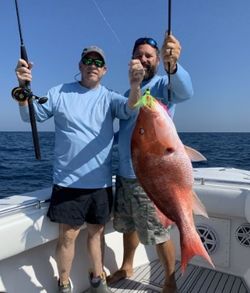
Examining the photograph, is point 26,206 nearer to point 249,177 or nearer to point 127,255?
point 127,255

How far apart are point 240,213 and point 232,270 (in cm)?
73

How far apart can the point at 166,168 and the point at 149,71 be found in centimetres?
130

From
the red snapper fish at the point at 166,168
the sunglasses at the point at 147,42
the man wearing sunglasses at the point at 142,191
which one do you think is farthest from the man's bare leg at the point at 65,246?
the sunglasses at the point at 147,42

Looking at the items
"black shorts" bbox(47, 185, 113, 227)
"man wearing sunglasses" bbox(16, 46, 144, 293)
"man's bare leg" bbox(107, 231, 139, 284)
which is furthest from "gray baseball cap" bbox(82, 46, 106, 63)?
"man's bare leg" bbox(107, 231, 139, 284)

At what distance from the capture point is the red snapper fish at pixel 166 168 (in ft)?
6.76

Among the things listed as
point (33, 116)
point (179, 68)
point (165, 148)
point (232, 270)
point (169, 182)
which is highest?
point (179, 68)

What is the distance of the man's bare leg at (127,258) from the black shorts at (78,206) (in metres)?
0.65

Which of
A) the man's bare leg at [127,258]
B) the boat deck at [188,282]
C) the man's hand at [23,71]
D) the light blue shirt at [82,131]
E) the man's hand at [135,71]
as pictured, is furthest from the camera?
the man's bare leg at [127,258]

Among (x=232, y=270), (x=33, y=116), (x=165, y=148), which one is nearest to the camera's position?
(x=165, y=148)

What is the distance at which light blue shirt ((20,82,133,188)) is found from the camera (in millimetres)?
3035

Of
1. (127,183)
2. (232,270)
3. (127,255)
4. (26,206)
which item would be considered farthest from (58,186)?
(232,270)

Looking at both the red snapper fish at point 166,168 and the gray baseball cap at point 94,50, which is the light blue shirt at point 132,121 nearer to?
the gray baseball cap at point 94,50

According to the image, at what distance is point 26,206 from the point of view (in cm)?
320

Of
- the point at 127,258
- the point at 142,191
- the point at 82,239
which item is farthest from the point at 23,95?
the point at 127,258
